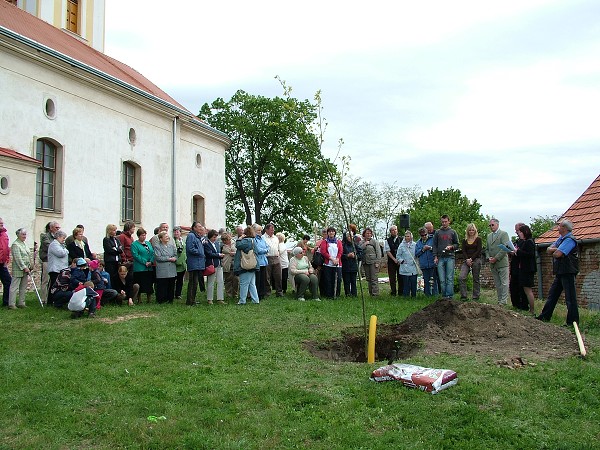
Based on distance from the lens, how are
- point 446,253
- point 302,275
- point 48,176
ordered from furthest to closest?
1. point 48,176
2. point 302,275
3. point 446,253

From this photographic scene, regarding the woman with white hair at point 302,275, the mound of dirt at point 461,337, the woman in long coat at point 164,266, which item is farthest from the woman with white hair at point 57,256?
the mound of dirt at point 461,337

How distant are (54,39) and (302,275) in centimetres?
1595

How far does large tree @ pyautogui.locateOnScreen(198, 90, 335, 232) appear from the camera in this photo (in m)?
44.6

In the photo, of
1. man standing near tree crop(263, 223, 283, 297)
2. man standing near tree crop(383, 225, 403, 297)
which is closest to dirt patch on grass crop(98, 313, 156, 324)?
man standing near tree crop(263, 223, 283, 297)

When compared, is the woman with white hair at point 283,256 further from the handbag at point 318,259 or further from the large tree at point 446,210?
the large tree at point 446,210

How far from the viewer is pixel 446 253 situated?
14.4 metres

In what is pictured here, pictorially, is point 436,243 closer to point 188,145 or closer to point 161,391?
point 161,391

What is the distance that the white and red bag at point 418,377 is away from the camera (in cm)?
672

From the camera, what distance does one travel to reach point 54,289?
12.6 meters

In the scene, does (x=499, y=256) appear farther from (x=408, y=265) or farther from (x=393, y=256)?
(x=393, y=256)

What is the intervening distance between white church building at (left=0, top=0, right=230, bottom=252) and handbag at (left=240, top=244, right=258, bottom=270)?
783cm

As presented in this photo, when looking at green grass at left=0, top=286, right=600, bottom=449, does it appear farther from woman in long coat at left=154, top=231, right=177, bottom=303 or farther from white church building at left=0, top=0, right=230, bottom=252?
white church building at left=0, top=0, right=230, bottom=252

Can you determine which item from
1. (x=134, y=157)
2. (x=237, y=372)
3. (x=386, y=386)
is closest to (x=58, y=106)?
(x=134, y=157)

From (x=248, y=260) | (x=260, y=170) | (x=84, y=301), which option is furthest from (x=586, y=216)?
(x=260, y=170)
